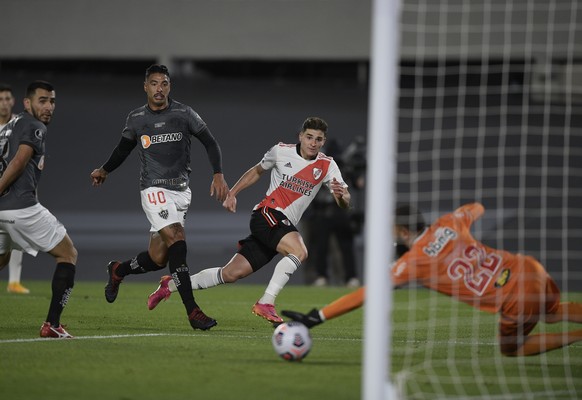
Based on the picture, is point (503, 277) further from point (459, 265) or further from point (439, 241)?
point (439, 241)

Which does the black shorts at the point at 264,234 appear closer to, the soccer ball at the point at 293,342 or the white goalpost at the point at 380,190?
the soccer ball at the point at 293,342

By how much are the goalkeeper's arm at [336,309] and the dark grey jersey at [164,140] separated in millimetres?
2510

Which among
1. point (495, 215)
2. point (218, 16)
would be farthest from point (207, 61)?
point (495, 215)

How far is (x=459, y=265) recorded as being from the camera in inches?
234

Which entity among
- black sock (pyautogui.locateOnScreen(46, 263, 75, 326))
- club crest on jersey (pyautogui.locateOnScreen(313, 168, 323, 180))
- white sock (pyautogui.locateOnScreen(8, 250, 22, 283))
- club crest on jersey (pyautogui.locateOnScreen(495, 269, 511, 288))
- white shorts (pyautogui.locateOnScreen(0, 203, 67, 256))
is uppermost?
club crest on jersey (pyautogui.locateOnScreen(313, 168, 323, 180))

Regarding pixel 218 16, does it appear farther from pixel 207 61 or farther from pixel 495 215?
pixel 495 215

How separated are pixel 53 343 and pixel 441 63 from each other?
14.8m

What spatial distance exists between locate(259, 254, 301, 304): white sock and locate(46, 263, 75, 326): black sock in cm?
173

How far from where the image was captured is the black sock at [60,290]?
6.86 metres

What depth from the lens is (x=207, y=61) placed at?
817 inches

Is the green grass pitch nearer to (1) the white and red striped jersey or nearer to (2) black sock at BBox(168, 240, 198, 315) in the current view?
(2) black sock at BBox(168, 240, 198, 315)

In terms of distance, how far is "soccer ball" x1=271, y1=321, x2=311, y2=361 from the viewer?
5825mm

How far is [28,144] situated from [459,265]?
10.0ft

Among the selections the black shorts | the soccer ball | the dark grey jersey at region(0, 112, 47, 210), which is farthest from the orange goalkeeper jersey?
the dark grey jersey at region(0, 112, 47, 210)
